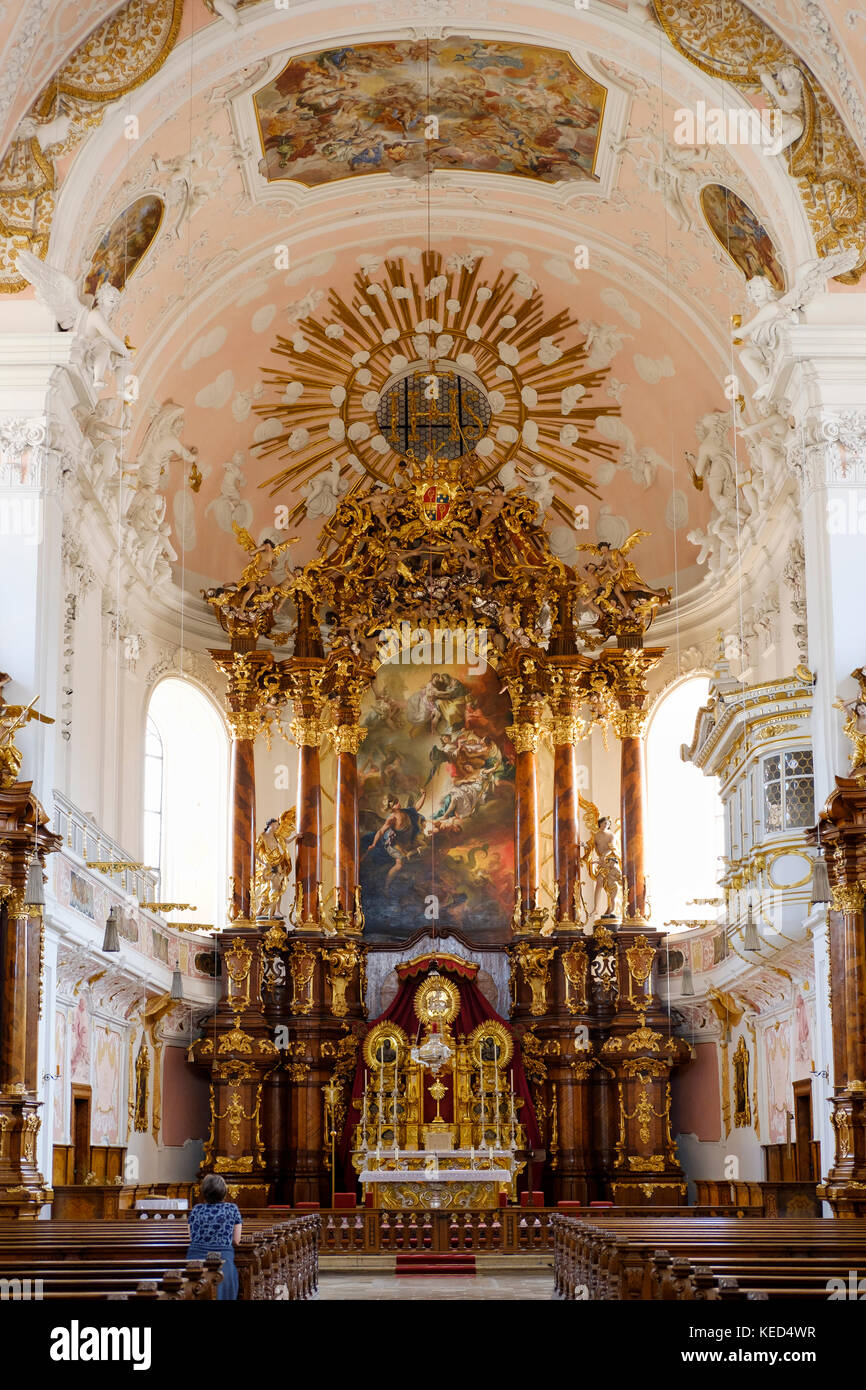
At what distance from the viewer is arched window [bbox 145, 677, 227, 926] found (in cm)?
2498

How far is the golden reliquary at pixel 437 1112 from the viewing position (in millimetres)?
20141

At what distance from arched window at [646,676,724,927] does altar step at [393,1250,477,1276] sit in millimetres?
9209

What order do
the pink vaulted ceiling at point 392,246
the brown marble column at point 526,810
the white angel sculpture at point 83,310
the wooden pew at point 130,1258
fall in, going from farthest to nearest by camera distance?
the brown marble column at point 526,810, the pink vaulted ceiling at point 392,246, the white angel sculpture at point 83,310, the wooden pew at point 130,1258

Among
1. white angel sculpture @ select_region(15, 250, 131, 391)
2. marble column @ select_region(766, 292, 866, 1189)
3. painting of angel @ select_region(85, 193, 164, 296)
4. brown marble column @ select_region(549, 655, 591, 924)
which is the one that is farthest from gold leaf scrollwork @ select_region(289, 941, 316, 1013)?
painting of angel @ select_region(85, 193, 164, 296)

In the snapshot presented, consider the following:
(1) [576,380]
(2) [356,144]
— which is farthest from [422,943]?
(2) [356,144]

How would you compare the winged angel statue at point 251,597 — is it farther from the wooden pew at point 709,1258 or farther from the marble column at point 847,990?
the wooden pew at point 709,1258

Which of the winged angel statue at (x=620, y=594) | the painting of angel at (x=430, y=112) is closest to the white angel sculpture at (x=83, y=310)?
the painting of angel at (x=430, y=112)

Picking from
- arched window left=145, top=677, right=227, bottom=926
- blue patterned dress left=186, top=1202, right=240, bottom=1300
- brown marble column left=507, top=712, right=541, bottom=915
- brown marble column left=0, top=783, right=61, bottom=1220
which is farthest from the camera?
arched window left=145, top=677, right=227, bottom=926

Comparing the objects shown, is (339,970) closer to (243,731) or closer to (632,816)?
(243,731)

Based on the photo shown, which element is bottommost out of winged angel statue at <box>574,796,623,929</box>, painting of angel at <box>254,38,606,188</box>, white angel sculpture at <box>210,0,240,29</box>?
winged angel statue at <box>574,796,623,929</box>

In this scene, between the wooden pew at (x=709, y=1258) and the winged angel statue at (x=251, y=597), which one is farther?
the winged angel statue at (x=251, y=597)

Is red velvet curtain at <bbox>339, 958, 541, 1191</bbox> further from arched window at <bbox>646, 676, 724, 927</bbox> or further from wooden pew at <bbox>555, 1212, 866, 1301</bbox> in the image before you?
wooden pew at <bbox>555, 1212, 866, 1301</bbox>

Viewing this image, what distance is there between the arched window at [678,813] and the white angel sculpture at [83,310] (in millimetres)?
10442

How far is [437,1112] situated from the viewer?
2211 centimetres
